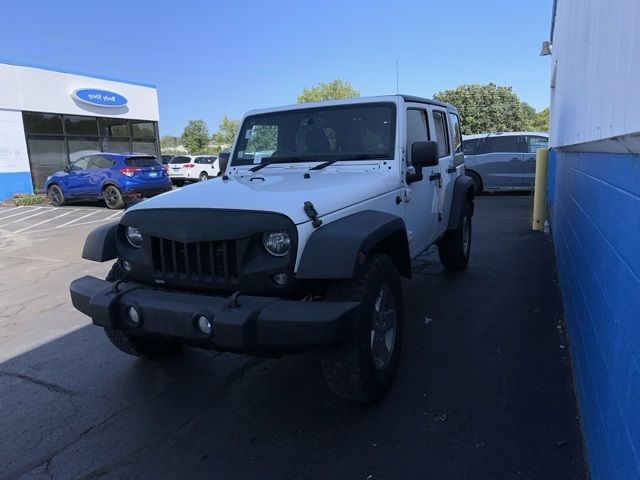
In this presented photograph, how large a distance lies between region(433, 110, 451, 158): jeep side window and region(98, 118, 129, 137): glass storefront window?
18.1 meters

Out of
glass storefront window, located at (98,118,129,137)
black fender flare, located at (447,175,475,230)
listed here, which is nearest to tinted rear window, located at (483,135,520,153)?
black fender flare, located at (447,175,475,230)

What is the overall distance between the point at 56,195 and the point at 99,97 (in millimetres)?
5905

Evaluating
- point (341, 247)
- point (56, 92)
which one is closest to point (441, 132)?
point (341, 247)

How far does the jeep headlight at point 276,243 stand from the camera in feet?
8.65

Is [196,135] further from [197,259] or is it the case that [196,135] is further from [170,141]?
[197,259]

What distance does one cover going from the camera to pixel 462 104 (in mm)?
43844

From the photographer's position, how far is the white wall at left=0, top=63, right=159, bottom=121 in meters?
16.3

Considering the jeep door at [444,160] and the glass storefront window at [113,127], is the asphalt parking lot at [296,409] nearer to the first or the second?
the jeep door at [444,160]

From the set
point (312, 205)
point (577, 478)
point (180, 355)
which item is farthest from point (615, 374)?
point (180, 355)

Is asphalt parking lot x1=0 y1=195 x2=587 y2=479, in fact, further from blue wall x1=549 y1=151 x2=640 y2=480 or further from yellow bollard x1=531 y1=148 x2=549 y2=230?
yellow bollard x1=531 y1=148 x2=549 y2=230

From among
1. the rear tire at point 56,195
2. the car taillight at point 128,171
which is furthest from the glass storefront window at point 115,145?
the car taillight at point 128,171

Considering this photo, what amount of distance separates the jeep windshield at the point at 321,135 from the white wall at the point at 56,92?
1566cm

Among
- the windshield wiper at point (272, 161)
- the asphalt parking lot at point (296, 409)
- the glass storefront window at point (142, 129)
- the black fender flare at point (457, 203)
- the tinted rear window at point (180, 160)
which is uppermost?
the glass storefront window at point (142, 129)

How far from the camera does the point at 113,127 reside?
2053cm
